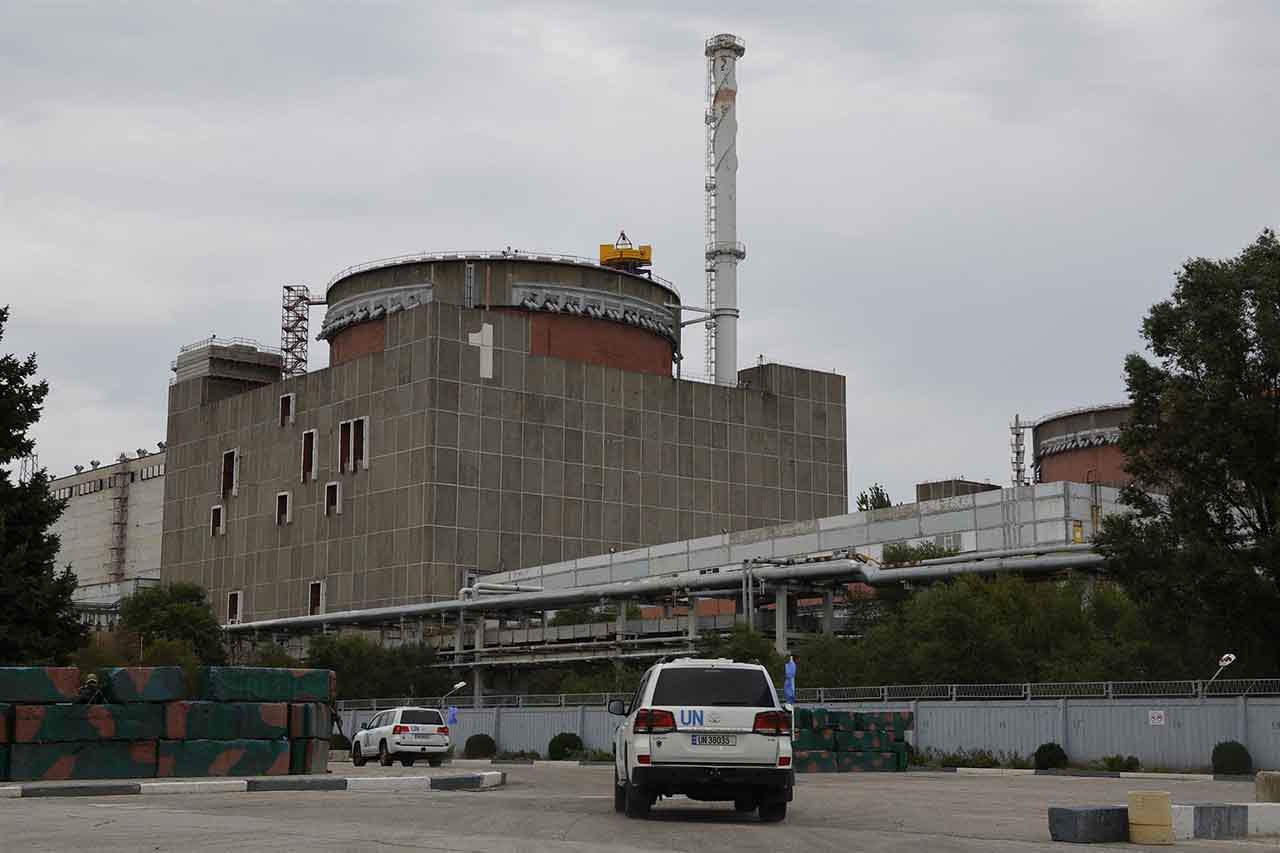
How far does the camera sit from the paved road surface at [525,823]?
15500 millimetres

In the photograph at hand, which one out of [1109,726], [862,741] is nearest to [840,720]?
[862,741]

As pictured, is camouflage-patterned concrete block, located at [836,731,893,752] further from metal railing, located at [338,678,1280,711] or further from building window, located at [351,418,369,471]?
building window, located at [351,418,369,471]

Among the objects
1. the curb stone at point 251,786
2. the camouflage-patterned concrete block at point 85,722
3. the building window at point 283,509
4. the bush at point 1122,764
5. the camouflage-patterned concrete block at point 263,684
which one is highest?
the building window at point 283,509

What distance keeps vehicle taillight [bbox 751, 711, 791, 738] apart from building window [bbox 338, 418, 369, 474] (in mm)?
91252

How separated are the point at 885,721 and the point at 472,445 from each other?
66321 mm

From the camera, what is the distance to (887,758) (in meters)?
42.7

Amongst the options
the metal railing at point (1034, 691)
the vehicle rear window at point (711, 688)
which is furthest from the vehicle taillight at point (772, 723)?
the metal railing at point (1034, 691)

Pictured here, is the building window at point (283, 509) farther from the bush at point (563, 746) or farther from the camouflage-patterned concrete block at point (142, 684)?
the camouflage-patterned concrete block at point (142, 684)

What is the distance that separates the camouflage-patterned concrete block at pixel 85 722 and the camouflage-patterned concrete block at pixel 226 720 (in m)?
0.27

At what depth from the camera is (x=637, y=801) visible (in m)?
20.2

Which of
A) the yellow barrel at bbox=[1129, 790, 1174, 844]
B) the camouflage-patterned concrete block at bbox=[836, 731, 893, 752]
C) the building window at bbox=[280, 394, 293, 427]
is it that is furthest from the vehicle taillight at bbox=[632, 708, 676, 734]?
the building window at bbox=[280, 394, 293, 427]

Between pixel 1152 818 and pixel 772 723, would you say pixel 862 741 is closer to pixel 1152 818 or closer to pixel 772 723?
pixel 772 723

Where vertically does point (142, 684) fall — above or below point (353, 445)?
below

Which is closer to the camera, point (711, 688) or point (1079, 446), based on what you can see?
point (711, 688)
